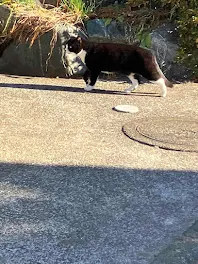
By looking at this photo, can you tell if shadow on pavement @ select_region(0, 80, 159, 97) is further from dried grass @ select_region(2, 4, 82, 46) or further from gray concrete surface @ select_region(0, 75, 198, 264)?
dried grass @ select_region(2, 4, 82, 46)

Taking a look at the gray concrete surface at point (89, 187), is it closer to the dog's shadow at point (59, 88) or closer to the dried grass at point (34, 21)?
the dog's shadow at point (59, 88)

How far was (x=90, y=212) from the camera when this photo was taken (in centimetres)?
355

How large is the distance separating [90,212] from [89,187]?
0.40 m

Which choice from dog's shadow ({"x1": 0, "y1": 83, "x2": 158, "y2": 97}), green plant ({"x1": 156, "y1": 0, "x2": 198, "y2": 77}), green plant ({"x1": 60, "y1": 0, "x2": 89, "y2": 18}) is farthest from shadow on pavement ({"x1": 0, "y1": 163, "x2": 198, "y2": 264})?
green plant ({"x1": 60, "y1": 0, "x2": 89, "y2": 18})

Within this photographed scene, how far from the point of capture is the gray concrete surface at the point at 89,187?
3141mm

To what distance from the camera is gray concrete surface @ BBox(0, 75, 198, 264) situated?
10.3 feet

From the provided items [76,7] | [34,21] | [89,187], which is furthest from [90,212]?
[76,7]

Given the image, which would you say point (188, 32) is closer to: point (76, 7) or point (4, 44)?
point (76, 7)

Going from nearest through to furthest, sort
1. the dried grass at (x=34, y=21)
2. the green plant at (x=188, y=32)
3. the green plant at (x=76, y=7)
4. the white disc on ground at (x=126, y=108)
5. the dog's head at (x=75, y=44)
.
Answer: the white disc on ground at (x=126, y=108) < the dog's head at (x=75, y=44) < the green plant at (x=188, y=32) < the dried grass at (x=34, y=21) < the green plant at (x=76, y=7)

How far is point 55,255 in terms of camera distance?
10.0 feet

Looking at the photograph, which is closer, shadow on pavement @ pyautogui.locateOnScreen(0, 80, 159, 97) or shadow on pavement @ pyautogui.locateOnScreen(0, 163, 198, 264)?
shadow on pavement @ pyautogui.locateOnScreen(0, 163, 198, 264)

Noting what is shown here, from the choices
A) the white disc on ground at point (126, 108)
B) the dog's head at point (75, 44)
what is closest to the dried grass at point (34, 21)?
the dog's head at point (75, 44)

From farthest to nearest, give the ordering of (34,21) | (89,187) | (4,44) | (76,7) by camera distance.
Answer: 1. (4,44)
2. (76,7)
3. (34,21)
4. (89,187)

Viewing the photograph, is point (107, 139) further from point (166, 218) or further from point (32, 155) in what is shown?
point (166, 218)
